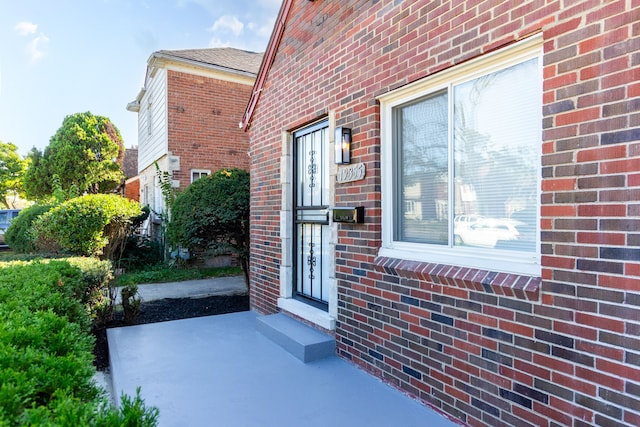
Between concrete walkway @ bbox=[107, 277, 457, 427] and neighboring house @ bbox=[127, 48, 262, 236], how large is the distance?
7025 millimetres

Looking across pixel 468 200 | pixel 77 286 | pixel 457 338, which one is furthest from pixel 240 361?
pixel 468 200

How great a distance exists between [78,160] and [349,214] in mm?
16763

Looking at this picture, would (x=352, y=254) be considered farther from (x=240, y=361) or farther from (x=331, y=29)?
(x=331, y=29)

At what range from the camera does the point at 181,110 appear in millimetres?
10992

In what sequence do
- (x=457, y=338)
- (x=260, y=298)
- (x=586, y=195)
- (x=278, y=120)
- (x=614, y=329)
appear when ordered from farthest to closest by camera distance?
(x=260, y=298), (x=278, y=120), (x=457, y=338), (x=586, y=195), (x=614, y=329)

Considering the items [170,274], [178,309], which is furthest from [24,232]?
[178,309]

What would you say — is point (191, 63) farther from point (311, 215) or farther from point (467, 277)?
point (467, 277)

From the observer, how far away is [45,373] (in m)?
1.57

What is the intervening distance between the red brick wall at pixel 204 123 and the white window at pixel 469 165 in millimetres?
8823

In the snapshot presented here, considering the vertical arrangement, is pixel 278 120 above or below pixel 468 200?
above

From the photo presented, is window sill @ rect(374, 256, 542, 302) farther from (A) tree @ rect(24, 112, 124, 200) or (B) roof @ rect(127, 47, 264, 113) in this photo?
(A) tree @ rect(24, 112, 124, 200)

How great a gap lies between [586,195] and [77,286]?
4.60m

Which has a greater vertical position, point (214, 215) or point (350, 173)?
point (350, 173)

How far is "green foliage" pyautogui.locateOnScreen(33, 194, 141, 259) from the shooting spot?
799 centimetres
